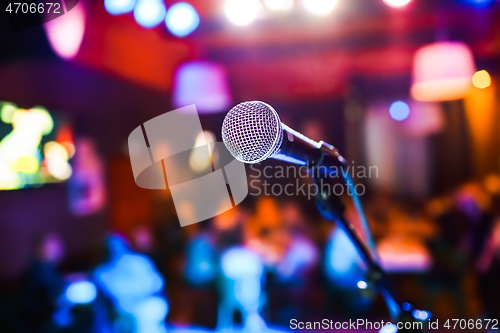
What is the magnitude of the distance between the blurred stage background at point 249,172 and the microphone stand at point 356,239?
6.97 ft

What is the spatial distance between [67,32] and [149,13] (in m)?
0.73

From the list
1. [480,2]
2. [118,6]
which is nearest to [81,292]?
[118,6]

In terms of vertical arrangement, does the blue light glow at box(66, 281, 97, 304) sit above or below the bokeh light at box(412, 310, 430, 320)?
below

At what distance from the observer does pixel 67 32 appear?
3.11 m

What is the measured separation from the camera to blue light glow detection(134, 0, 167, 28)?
10.3ft

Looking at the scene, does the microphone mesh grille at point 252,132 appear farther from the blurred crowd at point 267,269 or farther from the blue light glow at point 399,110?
the blue light glow at point 399,110

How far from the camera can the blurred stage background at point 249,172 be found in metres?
3.16

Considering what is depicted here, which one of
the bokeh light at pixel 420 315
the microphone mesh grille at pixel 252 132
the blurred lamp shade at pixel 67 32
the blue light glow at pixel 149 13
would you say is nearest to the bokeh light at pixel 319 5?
the blue light glow at pixel 149 13

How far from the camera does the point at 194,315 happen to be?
3586 millimetres

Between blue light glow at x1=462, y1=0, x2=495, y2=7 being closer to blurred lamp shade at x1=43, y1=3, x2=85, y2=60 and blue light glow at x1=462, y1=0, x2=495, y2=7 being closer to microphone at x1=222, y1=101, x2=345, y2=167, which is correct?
microphone at x1=222, y1=101, x2=345, y2=167

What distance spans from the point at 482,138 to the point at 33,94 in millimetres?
4494

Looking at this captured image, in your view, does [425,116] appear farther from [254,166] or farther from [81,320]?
[81,320]

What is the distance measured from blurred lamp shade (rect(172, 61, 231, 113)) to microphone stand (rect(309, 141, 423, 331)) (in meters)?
2.71

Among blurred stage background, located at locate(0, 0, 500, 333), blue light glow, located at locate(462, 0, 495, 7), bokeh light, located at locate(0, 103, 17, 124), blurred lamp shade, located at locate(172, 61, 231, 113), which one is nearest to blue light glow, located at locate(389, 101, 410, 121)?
blurred stage background, located at locate(0, 0, 500, 333)
